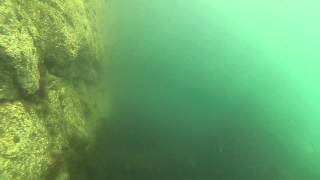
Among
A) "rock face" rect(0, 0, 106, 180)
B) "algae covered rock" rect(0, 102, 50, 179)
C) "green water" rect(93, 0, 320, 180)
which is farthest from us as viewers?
"green water" rect(93, 0, 320, 180)

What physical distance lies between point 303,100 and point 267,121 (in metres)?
16.1

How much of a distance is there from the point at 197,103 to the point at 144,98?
239 inches

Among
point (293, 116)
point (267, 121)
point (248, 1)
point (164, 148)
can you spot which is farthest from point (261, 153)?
point (248, 1)

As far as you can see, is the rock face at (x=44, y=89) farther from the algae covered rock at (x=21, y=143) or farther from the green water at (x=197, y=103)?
the green water at (x=197, y=103)

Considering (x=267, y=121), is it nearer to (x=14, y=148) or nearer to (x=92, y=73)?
(x=92, y=73)

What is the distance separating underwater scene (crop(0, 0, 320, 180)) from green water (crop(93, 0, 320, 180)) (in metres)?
0.12

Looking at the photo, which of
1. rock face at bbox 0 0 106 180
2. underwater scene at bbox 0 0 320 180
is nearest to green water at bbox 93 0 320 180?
underwater scene at bbox 0 0 320 180

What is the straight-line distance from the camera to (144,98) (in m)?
27.3

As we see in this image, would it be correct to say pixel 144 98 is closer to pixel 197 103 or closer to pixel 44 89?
pixel 197 103

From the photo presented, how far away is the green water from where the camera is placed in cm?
2391

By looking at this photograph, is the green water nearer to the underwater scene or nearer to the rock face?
the underwater scene

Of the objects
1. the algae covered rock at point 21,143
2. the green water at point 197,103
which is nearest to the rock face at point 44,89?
the algae covered rock at point 21,143

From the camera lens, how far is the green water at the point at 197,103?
2391cm

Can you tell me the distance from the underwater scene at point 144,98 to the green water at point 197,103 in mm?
117
